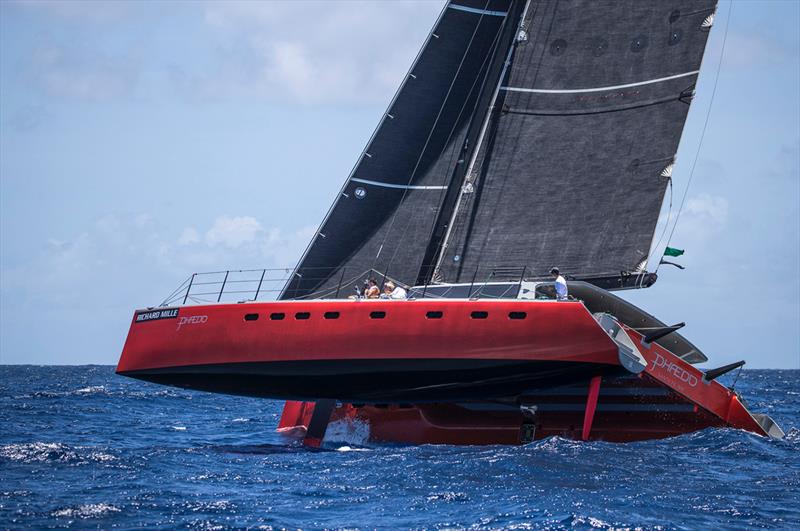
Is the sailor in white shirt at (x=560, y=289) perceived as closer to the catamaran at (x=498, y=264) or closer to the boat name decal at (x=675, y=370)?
the catamaran at (x=498, y=264)

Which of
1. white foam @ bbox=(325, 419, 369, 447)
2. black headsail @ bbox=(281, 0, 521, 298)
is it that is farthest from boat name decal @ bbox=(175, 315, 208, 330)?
white foam @ bbox=(325, 419, 369, 447)

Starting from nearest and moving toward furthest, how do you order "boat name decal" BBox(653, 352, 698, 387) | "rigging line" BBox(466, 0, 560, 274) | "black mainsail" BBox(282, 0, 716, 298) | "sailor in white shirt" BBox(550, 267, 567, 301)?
1. "sailor in white shirt" BBox(550, 267, 567, 301)
2. "boat name decal" BBox(653, 352, 698, 387)
3. "black mainsail" BBox(282, 0, 716, 298)
4. "rigging line" BBox(466, 0, 560, 274)

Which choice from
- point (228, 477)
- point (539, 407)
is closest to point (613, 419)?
point (539, 407)

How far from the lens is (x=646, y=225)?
622 inches

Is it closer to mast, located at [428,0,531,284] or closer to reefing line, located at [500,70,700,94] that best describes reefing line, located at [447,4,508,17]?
mast, located at [428,0,531,284]

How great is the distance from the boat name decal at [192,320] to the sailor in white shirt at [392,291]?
2568 mm

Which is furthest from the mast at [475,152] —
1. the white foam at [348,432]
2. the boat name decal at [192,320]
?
the boat name decal at [192,320]

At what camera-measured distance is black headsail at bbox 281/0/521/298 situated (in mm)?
17656

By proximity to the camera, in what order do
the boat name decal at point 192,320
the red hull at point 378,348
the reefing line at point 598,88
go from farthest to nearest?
the reefing line at point 598,88
the boat name decal at point 192,320
the red hull at point 378,348

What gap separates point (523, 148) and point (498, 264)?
1.84 meters

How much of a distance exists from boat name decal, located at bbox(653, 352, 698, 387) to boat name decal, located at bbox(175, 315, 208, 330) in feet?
20.3

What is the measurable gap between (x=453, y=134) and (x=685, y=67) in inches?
151

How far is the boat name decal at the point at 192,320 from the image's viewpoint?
15500 millimetres

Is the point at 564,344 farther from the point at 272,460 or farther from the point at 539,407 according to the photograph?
the point at 272,460
